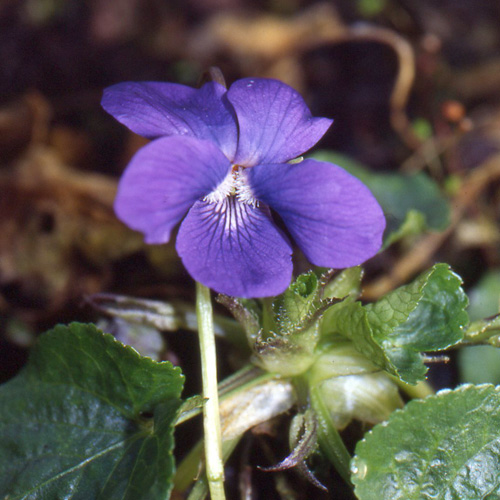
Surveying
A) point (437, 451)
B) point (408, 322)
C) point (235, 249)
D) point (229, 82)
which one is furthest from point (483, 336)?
point (229, 82)

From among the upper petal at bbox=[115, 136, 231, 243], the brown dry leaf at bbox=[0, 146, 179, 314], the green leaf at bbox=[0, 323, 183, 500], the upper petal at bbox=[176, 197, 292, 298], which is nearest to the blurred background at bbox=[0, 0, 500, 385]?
the brown dry leaf at bbox=[0, 146, 179, 314]

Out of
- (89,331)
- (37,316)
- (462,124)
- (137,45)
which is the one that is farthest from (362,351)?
(137,45)

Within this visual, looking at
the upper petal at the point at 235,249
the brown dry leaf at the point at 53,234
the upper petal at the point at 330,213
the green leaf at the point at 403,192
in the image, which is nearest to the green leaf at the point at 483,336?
the green leaf at the point at 403,192

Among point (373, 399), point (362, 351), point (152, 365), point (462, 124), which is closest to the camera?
point (152, 365)

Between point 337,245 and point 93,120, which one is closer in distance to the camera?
point 337,245

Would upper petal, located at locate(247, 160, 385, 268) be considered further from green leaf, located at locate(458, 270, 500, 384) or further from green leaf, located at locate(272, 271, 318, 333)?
green leaf, located at locate(458, 270, 500, 384)

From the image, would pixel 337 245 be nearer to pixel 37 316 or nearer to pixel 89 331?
pixel 89 331

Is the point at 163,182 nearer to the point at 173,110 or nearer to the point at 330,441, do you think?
the point at 173,110
